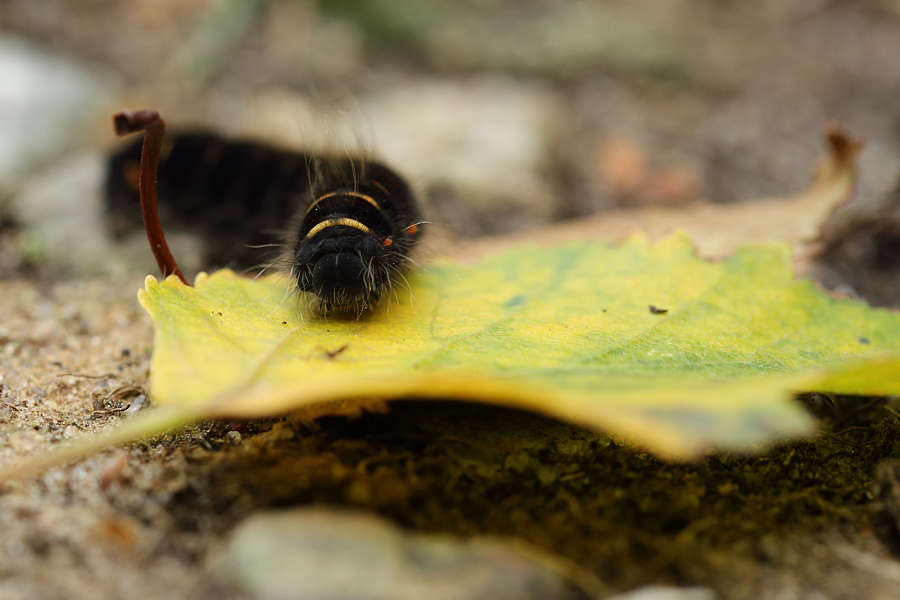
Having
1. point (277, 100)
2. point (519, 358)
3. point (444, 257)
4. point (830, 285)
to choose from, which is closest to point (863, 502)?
point (519, 358)

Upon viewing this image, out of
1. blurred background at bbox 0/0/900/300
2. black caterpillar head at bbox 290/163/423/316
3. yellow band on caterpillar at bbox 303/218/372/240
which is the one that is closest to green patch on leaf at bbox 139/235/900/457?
black caterpillar head at bbox 290/163/423/316

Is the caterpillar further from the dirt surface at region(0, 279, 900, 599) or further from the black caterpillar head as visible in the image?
the dirt surface at region(0, 279, 900, 599)

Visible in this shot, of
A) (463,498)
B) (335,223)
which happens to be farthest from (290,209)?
(463,498)

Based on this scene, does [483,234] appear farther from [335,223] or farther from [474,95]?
[335,223]

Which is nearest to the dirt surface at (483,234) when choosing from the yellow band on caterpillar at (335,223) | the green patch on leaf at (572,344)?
the green patch on leaf at (572,344)

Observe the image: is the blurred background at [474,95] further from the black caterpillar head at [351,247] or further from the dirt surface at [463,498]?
the dirt surface at [463,498]

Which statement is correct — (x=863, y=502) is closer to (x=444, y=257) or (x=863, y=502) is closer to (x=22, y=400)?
(x=444, y=257)
